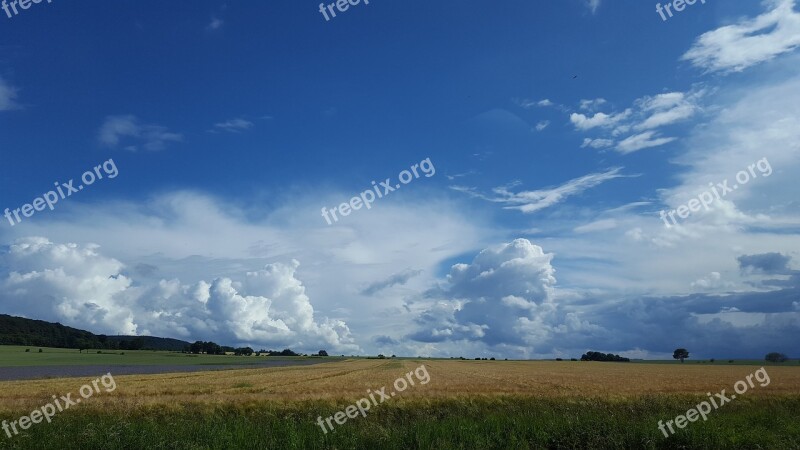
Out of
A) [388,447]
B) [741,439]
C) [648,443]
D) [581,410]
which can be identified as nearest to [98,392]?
[388,447]

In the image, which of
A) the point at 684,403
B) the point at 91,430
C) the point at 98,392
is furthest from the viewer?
the point at 98,392

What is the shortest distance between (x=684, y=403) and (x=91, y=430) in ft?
82.8

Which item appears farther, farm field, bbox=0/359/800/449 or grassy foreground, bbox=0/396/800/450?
farm field, bbox=0/359/800/449

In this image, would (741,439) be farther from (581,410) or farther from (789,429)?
(581,410)

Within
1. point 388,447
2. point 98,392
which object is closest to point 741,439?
point 388,447

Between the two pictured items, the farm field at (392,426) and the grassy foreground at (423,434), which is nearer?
the grassy foreground at (423,434)

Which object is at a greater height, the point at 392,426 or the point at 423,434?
the point at 423,434

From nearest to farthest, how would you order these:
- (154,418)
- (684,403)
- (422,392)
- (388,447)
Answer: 1. (388,447)
2. (154,418)
3. (684,403)
4. (422,392)

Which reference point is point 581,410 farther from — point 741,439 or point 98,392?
point 98,392

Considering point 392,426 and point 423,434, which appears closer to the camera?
point 423,434

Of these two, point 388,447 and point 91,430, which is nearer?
point 388,447

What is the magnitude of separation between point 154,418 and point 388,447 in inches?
448

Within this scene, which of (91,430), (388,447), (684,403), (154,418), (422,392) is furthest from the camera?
(422,392)

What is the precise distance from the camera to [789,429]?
690 inches
